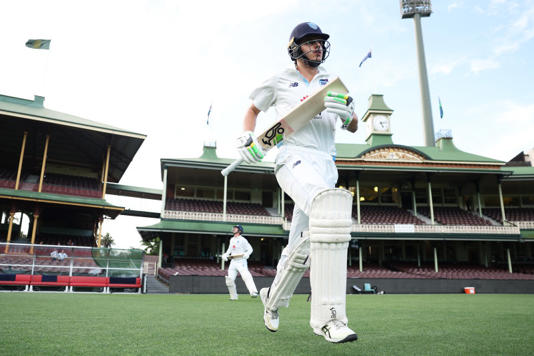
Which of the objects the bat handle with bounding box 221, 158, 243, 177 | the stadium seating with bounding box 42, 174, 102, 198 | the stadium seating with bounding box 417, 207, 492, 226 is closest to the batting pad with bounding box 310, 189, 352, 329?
the bat handle with bounding box 221, 158, 243, 177

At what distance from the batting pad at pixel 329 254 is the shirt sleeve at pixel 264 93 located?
1329 mm

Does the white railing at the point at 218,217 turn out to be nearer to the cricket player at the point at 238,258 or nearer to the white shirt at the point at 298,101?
the cricket player at the point at 238,258

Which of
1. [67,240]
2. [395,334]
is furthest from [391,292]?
[67,240]

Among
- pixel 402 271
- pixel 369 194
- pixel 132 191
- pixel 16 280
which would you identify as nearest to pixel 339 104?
pixel 16 280

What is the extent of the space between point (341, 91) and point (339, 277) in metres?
1.46

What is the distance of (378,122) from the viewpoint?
107ft

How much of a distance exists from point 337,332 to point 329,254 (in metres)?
0.49

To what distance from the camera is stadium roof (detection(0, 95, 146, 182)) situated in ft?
78.2

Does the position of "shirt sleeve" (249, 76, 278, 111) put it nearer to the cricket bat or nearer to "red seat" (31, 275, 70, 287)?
the cricket bat

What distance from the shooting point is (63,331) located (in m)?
3.36

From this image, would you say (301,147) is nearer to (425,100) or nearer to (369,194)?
(369,194)

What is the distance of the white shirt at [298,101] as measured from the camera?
3252mm

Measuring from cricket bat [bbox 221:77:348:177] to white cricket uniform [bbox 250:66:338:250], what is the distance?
0.33 ft

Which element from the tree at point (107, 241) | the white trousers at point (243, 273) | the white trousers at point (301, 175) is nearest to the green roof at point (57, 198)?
the white trousers at point (243, 273)
